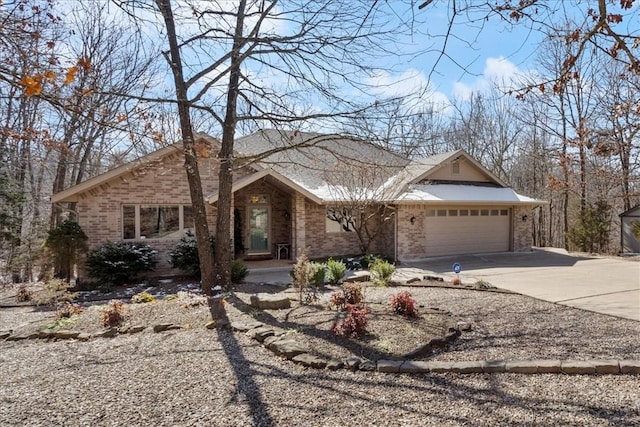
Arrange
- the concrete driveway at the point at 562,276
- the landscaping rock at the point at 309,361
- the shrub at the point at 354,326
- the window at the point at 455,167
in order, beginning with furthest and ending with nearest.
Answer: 1. the window at the point at 455,167
2. the concrete driveway at the point at 562,276
3. the shrub at the point at 354,326
4. the landscaping rock at the point at 309,361

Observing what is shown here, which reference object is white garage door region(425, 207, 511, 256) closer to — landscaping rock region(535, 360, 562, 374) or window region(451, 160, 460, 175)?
window region(451, 160, 460, 175)

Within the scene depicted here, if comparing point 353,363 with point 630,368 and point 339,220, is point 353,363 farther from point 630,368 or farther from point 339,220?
point 339,220

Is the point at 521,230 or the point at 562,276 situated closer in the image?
the point at 562,276

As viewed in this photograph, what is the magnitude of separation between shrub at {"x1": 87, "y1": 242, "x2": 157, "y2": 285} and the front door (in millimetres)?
4453

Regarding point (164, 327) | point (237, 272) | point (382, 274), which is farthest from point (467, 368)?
point (237, 272)

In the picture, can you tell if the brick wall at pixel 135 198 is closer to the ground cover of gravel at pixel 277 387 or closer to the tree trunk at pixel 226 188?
the tree trunk at pixel 226 188

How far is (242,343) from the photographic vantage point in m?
5.12

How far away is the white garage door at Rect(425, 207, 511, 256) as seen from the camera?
15016mm

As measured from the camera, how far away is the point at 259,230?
15047mm

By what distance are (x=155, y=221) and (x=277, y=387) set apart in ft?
30.8

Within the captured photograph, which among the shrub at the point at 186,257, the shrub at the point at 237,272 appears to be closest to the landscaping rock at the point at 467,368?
the shrub at the point at 237,272

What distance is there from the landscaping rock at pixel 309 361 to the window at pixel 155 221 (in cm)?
869

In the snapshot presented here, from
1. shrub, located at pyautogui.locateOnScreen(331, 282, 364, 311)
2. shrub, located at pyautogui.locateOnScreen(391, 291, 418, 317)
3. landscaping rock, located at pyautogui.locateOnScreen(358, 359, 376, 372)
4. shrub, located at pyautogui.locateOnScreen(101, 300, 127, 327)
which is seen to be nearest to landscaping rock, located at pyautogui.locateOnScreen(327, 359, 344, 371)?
landscaping rock, located at pyautogui.locateOnScreen(358, 359, 376, 372)

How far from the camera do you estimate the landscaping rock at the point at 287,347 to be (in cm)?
457
